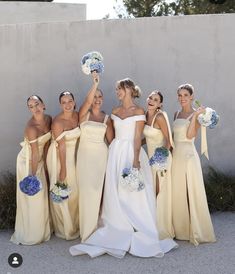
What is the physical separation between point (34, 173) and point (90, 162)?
0.68 metres

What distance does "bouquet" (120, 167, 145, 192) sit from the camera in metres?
4.94

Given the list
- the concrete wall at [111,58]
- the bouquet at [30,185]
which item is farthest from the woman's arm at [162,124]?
the bouquet at [30,185]

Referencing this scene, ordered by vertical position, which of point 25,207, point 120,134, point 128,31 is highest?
point 128,31

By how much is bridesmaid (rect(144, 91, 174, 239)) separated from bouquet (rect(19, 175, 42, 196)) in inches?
53.7

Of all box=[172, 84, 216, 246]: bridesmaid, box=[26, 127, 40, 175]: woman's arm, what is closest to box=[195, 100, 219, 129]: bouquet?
box=[172, 84, 216, 246]: bridesmaid

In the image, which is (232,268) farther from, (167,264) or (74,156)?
(74,156)

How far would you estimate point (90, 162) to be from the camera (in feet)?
17.4

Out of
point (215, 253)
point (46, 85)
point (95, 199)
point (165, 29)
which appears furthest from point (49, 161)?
point (165, 29)

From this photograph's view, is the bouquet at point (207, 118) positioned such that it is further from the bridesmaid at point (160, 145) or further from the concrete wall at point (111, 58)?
the concrete wall at point (111, 58)

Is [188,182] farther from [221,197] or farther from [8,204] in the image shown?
[8,204]

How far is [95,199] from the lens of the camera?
529cm

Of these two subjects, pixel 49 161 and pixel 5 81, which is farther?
pixel 5 81

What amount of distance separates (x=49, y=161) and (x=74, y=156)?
31cm

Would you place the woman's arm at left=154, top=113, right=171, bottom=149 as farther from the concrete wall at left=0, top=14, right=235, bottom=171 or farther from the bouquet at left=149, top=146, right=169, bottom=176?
the concrete wall at left=0, top=14, right=235, bottom=171
